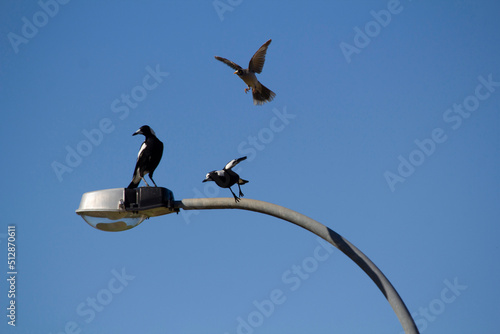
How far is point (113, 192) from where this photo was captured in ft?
20.0

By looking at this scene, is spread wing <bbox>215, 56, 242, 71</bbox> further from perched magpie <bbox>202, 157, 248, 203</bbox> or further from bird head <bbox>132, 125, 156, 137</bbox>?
perched magpie <bbox>202, 157, 248, 203</bbox>

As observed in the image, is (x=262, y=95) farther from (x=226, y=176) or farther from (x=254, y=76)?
(x=226, y=176)

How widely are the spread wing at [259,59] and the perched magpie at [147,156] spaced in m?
2.98

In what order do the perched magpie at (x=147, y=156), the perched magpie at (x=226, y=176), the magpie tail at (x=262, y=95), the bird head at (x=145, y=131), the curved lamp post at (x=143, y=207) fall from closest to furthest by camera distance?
1. the curved lamp post at (x=143, y=207)
2. the perched magpie at (x=226, y=176)
3. the perched magpie at (x=147, y=156)
4. the bird head at (x=145, y=131)
5. the magpie tail at (x=262, y=95)

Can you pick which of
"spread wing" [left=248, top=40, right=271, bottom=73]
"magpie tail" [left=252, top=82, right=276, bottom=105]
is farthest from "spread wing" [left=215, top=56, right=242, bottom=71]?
"magpie tail" [left=252, top=82, right=276, bottom=105]

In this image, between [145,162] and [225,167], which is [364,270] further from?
[145,162]

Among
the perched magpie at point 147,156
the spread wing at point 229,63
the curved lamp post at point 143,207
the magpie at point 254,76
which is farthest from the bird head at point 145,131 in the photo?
the spread wing at point 229,63

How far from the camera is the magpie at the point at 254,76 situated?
9.43 meters

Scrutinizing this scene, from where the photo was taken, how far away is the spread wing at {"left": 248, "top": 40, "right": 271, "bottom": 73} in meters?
9.88

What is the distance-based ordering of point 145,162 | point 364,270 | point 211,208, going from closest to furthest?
1. point 364,270
2. point 211,208
3. point 145,162

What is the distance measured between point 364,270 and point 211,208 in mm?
1579

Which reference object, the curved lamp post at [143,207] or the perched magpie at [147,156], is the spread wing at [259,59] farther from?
the curved lamp post at [143,207]

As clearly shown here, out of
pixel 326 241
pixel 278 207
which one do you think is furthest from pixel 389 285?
pixel 278 207

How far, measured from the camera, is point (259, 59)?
9953mm
